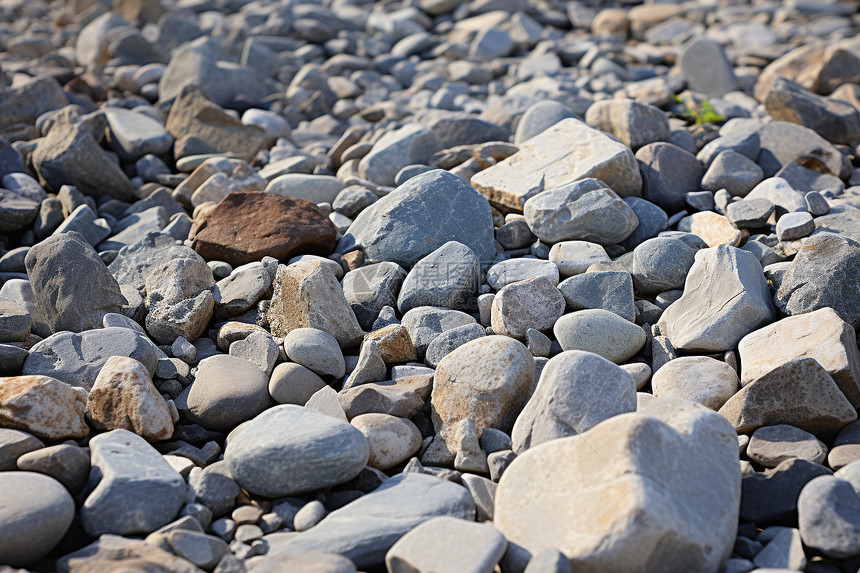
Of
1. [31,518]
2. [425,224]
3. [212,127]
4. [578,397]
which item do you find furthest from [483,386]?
[212,127]

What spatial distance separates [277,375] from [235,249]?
1.06 metres

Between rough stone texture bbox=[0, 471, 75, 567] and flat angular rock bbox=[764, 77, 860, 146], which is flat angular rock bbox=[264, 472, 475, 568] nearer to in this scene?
rough stone texture bbox=[0, 471, 75, 567]

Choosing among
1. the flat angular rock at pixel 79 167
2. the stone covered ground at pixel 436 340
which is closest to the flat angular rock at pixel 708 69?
the stone covered ground at pixel 436 340

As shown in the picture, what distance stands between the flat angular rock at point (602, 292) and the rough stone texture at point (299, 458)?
1265 mm

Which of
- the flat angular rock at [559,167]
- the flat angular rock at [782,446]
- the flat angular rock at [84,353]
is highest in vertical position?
the flat angular rock at [559,167]

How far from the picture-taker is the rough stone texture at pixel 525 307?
2.89m

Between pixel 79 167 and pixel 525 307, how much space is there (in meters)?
3.13

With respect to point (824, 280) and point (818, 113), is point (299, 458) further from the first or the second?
point (818, 113)

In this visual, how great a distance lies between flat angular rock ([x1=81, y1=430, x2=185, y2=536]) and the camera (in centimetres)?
201

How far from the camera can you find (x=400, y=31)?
848 centimetres

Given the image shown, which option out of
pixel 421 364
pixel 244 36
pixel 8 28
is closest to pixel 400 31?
pixel 244 36

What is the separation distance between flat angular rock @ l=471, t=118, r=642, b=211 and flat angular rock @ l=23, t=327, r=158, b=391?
79.1 inches

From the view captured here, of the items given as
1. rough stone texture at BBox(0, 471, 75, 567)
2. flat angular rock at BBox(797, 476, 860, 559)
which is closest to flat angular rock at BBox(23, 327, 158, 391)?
rough stone texture at BBox(0, 471, 75, 567)

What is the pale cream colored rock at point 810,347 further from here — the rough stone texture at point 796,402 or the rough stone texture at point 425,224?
the rough stone texture at point 425,224
